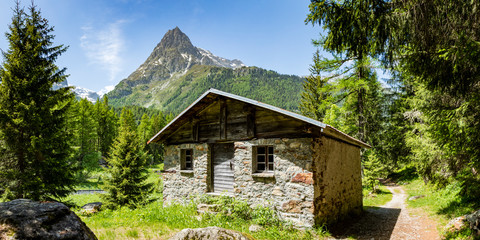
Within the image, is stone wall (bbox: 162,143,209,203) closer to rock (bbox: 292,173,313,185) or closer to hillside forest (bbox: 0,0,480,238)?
hillside forest (bbox: 0,0,480,238)

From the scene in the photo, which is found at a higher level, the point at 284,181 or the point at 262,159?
the point at 262,159

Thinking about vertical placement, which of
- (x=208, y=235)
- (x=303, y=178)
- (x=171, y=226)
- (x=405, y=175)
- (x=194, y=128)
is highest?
(x=194, y=128)

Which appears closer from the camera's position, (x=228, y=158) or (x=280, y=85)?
(x=228, y=158)

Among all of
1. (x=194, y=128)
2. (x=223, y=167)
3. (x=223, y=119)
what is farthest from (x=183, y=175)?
(x=223, y=119)

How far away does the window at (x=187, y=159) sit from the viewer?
11.6 m

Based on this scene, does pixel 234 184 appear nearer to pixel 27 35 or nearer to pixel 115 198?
pixel 115 198

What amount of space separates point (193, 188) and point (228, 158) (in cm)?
212

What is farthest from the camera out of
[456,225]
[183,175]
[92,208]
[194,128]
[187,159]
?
[92,208]

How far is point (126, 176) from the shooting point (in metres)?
14.3

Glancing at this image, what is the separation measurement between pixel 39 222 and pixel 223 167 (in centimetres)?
759

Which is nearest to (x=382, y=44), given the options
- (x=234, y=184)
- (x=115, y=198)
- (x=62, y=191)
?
(x=234, y=184)

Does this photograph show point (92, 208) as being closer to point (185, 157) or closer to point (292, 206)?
point (185, 157)

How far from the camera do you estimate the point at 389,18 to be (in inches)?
223

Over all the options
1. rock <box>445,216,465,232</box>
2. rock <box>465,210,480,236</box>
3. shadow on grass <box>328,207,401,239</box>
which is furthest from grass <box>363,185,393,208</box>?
rock <box>465,210,480,236</box>
